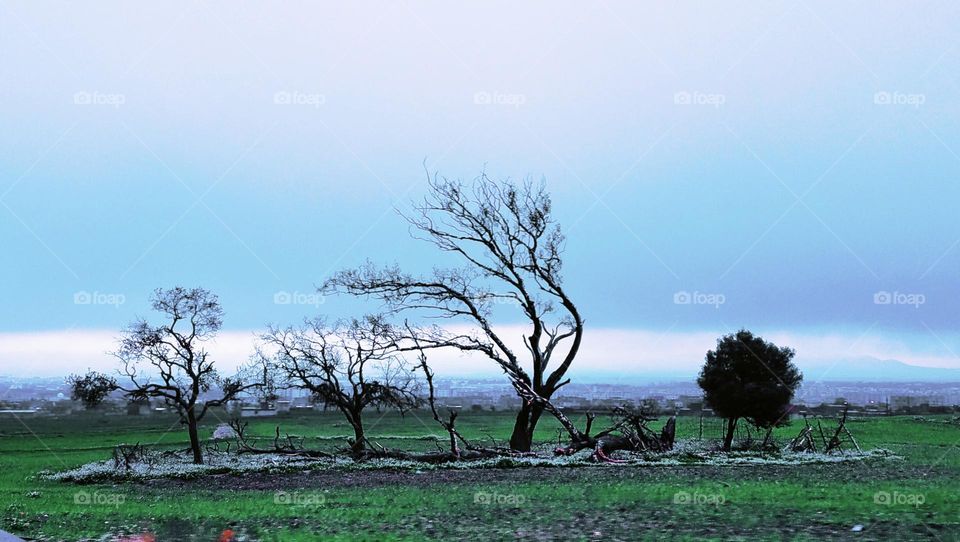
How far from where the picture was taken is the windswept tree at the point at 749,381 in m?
40.8

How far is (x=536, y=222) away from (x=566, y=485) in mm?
19191

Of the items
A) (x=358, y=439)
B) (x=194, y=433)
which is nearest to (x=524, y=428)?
(x=358, y=439)

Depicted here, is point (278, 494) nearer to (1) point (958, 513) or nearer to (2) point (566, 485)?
(2) point (566, 485)

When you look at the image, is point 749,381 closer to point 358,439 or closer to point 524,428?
point 524,428

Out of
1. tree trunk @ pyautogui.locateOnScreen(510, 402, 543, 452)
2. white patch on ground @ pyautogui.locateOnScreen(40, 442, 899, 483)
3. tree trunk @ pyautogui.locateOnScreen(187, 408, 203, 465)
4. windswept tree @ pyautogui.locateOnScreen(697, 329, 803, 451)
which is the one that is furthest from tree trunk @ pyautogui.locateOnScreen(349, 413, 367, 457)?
windswept tree @ pyautogui.locateOnScreen(697, 329, 803, 451)

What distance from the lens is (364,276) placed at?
41938mm

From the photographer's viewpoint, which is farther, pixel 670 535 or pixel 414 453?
pixel 414 453

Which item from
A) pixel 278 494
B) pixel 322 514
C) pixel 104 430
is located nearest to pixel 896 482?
pixel 322 514

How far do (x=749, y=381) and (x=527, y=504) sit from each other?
971 inches

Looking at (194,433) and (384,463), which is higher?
(194,433)

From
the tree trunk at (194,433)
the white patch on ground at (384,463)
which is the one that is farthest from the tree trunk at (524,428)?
the tree trunk at (194,433)

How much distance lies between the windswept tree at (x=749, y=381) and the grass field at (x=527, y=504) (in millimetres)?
6299

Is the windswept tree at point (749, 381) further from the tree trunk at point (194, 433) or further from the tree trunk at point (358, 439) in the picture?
the tree trunk at point (194, 433)

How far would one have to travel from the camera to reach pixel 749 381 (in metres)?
41.2
